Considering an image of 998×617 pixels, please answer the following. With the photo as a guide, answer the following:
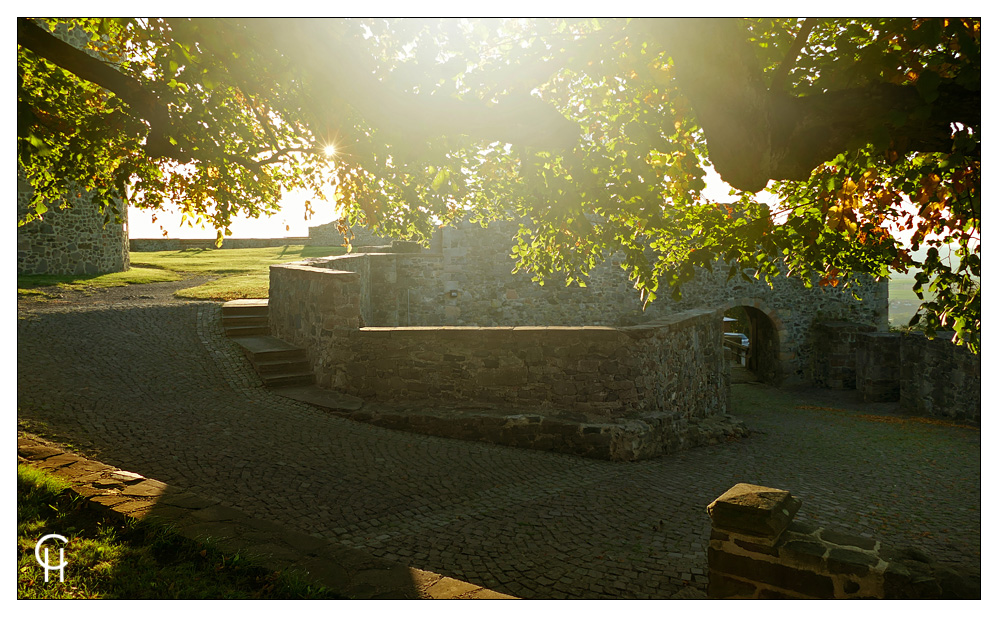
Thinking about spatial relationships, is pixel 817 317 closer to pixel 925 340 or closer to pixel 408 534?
pixel 925 340

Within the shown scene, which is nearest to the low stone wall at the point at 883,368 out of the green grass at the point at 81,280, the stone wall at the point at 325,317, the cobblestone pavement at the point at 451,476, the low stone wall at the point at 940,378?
the low stone wall at the point at 940,378

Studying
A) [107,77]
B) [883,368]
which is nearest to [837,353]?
[883,368]

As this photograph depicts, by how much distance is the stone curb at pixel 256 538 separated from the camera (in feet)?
12.3

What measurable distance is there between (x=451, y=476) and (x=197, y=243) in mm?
27403

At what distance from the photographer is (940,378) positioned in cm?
1383

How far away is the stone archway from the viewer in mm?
19953

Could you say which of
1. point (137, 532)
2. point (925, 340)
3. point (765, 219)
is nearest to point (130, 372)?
point (137, 532)

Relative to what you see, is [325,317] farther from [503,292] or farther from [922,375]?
[922,375]

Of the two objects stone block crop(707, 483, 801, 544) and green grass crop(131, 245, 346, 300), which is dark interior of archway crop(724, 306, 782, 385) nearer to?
green grass crop(131, 245, 346, 300)

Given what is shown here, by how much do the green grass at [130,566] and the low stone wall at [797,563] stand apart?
262 cm

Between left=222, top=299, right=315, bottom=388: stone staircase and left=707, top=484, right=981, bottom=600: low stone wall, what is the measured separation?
729cm

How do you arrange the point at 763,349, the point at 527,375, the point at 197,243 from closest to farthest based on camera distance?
the point at 527,375 < the point at 763,349 < the point at 197,243

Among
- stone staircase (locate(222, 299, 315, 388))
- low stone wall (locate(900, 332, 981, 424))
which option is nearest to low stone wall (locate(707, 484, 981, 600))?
stone staircase (locate(222, 299, 315, 388))

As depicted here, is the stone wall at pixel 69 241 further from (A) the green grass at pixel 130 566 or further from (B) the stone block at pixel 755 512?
(B) the stone block at pixel 755 512
